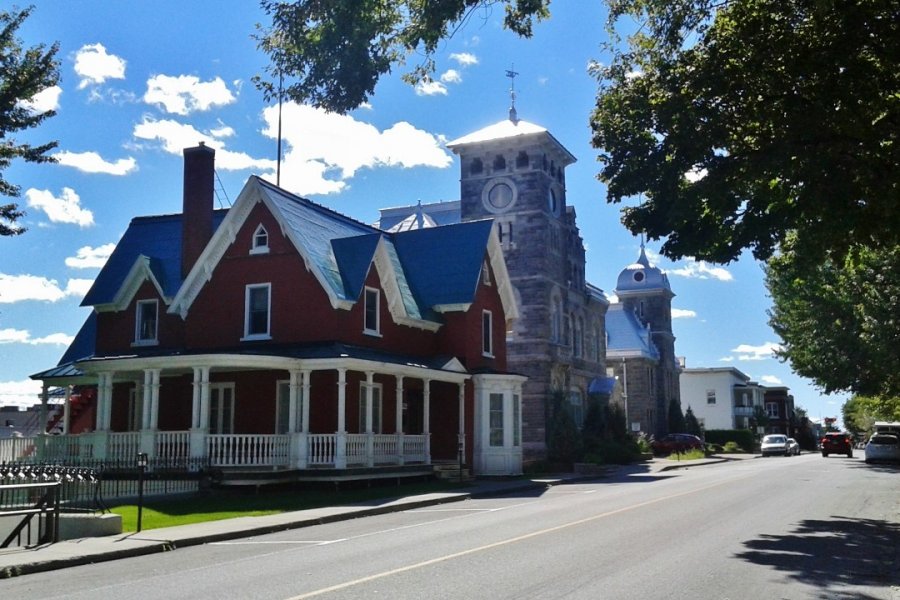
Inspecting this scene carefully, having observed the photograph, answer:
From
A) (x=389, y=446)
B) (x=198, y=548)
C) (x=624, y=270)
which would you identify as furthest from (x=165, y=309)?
(x=624, y=270)

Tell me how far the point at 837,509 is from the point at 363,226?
70.1ft

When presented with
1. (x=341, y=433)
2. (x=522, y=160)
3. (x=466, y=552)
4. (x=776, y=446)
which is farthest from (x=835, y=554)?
(x=776, y=446)

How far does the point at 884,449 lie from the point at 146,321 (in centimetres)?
3755

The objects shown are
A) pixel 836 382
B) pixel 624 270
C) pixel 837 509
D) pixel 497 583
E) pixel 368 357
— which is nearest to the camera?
pixel 497 583

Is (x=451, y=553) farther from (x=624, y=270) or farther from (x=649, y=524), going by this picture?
(x=624, y=270)

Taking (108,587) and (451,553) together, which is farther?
(451,553)

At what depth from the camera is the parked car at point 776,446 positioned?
66.5 metres

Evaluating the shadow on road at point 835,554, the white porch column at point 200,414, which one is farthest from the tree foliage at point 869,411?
the white porch column at point 200,414

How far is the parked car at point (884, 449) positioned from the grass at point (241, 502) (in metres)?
29.3

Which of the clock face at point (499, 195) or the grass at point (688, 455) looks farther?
the grass at point (688, 455)

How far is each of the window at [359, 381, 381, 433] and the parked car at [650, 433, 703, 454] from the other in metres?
31.2

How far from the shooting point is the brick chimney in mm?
31969

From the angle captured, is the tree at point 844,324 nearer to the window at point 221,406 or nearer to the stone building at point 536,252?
the stone building at point 536,252

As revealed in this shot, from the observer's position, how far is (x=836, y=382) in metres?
42.4
